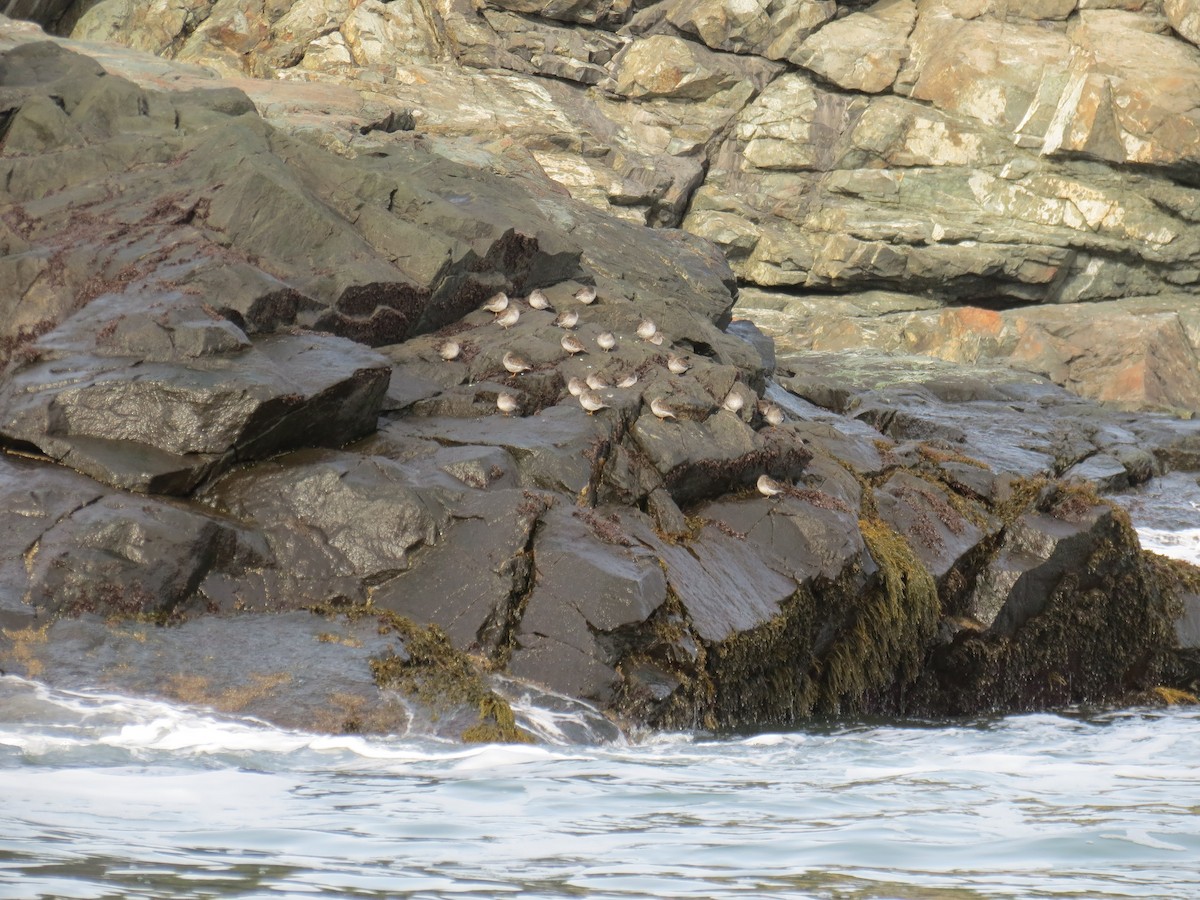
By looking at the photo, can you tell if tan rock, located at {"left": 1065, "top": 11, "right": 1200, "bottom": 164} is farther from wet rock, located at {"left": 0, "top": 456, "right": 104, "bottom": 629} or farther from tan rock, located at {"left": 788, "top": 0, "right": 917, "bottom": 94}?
wet rock, located at {"left": 0, "top": 456, "right": 104, "bottom": 629}

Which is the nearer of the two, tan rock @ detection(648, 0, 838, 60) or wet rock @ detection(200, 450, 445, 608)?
wet rock @ detection(200, 450, 445, 608)

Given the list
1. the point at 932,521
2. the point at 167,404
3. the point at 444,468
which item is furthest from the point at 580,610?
the point at 932,521

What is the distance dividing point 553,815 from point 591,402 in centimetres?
582

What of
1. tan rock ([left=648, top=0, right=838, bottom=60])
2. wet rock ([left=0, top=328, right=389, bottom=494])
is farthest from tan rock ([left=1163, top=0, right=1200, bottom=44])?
wet rock ([left=0, top=328, right=389, bottom=494])

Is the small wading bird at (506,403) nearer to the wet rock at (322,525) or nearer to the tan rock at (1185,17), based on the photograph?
the wet rock at (322,525)

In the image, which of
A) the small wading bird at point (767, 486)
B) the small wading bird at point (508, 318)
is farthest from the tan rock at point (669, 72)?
the small wading bird at point (767, 486)

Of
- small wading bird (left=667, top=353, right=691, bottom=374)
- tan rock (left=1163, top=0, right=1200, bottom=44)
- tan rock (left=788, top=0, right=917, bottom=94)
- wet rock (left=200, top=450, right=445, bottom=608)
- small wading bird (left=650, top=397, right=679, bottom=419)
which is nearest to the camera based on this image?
wet rock (left=200, top=450, right=445, bottom=608)

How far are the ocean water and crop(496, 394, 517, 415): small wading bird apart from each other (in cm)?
407

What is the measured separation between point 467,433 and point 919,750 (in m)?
4.91

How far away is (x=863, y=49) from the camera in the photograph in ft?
137

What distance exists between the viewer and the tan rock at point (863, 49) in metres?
41.4

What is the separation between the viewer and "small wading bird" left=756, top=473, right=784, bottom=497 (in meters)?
12.7

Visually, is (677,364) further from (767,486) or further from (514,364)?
(767,486)

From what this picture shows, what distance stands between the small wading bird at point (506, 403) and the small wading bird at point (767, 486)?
249 cm
